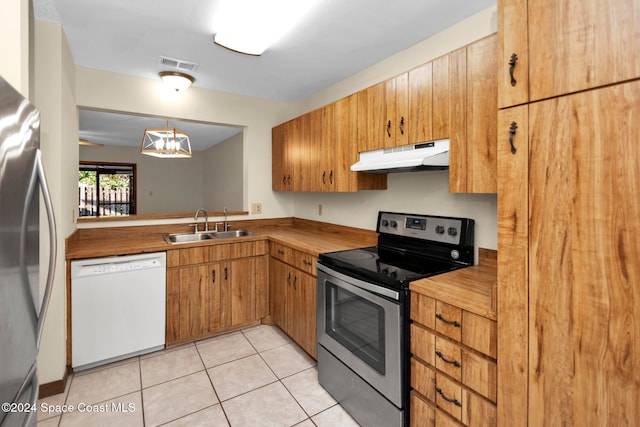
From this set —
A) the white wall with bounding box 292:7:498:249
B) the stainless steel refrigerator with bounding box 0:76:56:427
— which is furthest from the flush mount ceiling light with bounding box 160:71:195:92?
the stainless steel refrigerator with bounding box 0:76:56:427

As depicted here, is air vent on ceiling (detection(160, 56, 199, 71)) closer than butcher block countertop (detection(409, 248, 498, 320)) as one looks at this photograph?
No

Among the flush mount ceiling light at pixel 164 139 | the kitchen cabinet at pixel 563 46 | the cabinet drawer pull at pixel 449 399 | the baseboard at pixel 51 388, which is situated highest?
the flush mount ceiling light at pixel 164 139

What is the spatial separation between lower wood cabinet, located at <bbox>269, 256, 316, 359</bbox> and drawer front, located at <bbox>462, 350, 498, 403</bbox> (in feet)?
3.93

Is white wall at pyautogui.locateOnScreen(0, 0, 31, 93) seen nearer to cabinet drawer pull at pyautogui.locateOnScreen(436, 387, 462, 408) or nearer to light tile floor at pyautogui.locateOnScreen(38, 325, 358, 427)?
light tile floor at pyautogui.locateOnScreen(38, 325, 358, 427)

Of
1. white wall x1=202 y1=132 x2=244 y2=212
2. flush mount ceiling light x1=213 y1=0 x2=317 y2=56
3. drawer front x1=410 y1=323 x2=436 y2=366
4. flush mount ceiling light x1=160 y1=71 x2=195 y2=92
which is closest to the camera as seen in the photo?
drawer front x1=410 y1=323 x2=436 y2=366

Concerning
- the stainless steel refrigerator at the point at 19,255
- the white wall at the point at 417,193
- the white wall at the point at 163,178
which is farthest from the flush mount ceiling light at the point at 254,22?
the white wall at the point at 163,178

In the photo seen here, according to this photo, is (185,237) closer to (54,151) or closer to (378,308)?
(54,151)

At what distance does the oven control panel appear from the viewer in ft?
6.26

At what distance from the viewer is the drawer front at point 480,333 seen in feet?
3.89

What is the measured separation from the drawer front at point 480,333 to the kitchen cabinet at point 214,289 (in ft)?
6.74

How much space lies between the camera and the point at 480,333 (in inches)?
48.2

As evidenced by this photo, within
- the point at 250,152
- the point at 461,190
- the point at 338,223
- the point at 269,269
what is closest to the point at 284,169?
the point at 250,152

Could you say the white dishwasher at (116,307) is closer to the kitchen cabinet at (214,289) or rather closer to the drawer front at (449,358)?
the kitchen cabinet at (214,289)

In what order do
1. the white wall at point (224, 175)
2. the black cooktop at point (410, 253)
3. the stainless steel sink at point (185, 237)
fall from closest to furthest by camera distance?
the black cooktop at point (410, 253) → the stainless steel sink at point (185, 237) → the white wall at point (224, 175)
